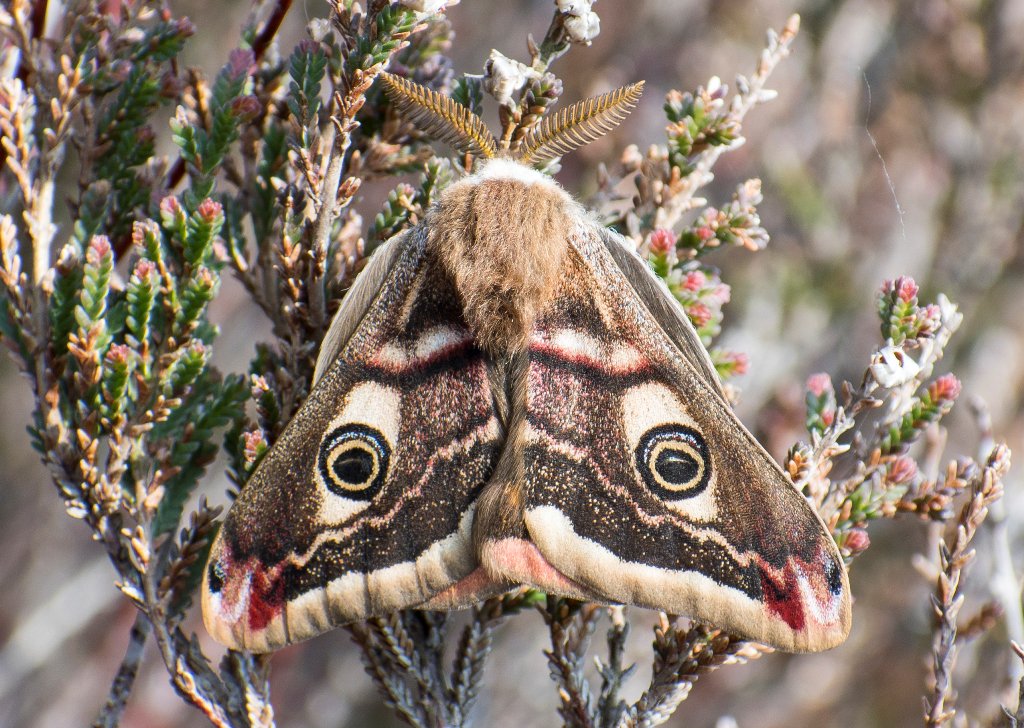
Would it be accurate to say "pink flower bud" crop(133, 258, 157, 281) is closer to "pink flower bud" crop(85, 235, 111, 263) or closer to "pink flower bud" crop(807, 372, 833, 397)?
"pink flower bud" crop(85, 235, 111, 263)

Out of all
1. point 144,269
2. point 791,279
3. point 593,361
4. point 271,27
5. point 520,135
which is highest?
point 271,27

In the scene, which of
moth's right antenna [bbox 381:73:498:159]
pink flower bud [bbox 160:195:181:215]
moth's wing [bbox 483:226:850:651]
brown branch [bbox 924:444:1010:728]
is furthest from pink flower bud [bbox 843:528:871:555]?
pink flower bud [bbox 160:195:181:215]

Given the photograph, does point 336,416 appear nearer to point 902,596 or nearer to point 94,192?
point 94,192

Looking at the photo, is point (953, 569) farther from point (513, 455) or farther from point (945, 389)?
point (513, 455)

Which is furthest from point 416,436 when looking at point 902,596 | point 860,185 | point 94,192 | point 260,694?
point 860,185

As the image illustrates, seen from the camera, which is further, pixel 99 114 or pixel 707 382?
pixel 99 114

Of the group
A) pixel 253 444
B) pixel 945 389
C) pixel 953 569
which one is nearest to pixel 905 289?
pixel 945 389

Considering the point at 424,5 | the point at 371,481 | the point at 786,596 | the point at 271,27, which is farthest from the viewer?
the point at 271,27
